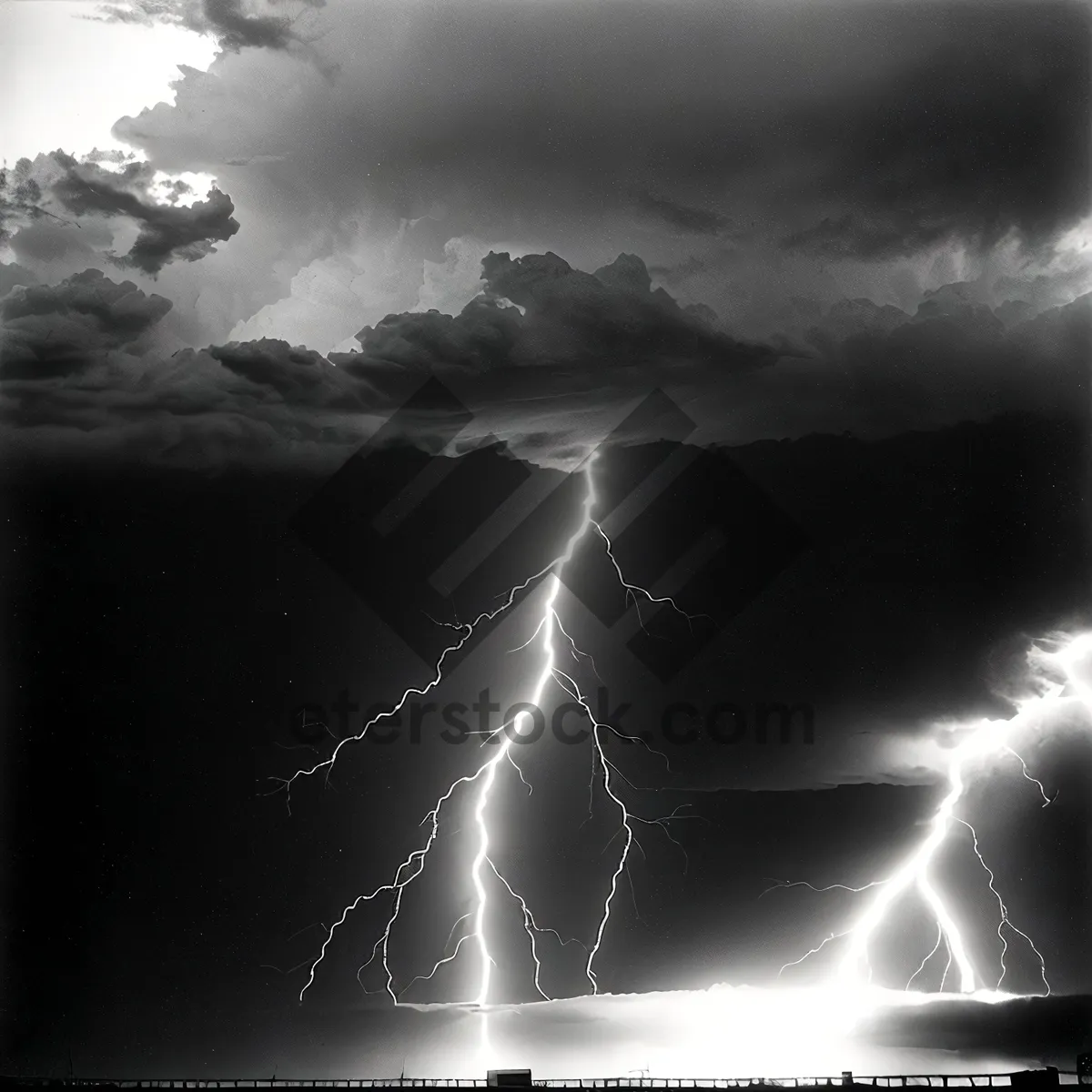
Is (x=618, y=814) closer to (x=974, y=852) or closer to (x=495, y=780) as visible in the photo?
(x=495, y=780)

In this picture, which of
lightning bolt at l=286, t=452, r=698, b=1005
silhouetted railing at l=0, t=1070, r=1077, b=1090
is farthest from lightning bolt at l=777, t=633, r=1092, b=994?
lightning bolt at l=286, t=452, r=698, b=1005

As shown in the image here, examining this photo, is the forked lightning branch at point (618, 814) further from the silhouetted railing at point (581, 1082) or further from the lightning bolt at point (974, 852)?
the silhouetted railing at point (581, 1082)

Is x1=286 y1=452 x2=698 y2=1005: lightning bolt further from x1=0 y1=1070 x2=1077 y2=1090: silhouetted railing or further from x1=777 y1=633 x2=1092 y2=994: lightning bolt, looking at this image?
x1=777 y1=633 x2=1092 y2=994: lightning bolt

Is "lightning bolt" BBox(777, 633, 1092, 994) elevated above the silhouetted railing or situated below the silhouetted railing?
above

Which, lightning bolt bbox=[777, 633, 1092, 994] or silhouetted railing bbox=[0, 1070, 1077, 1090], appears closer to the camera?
silhouetted railing bbox=[0, 1070, 1077, 1090]

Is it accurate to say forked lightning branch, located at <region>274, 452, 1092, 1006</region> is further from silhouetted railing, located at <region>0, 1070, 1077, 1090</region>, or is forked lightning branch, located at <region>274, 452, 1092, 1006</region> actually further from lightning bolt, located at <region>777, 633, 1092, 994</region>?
silhouetted railing, located at <region>0, 1070, 1077, 1090</region>

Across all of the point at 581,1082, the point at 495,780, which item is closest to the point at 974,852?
the point at 581,1082

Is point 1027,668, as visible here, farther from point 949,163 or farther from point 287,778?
point 287,778
